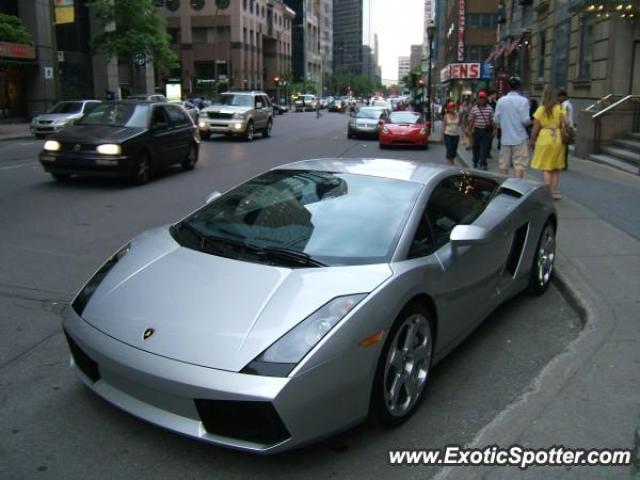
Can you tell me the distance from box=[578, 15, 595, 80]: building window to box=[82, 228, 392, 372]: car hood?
65.9ft

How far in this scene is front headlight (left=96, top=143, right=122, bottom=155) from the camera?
12.0m

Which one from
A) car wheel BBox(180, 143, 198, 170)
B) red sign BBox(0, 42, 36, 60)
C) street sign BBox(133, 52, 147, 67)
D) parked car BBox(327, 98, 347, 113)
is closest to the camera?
car wheel BBox(180, 143, 198, 170)

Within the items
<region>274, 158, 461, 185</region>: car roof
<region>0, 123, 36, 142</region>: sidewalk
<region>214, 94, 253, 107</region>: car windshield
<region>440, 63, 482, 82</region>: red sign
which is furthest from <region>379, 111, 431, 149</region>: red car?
<region>274, 158, 461, 185</region>: car roof

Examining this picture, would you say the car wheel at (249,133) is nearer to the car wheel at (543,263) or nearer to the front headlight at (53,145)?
the front headlight at (53,145)

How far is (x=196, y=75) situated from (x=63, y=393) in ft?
308

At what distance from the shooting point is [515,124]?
10.8m

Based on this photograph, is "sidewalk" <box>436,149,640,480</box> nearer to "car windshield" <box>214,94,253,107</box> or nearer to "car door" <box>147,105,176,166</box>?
"car door" <box>147,105,176,166</box>

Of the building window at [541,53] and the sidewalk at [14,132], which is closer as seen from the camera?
the sidewalk at [14,132]

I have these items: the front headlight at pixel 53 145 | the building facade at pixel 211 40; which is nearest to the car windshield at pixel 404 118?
the front headlight at pixel 53 145

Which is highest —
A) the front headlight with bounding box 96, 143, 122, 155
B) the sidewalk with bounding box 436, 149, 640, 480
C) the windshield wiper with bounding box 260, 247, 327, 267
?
the front headlight with bounding box 96, 143, 122, 155

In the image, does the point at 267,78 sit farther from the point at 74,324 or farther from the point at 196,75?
the point at 74,324

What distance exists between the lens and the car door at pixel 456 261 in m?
3.96

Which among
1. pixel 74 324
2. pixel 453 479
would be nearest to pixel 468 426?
pixel 453 479

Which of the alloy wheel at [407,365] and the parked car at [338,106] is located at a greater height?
the parked car at [338,106]
